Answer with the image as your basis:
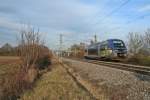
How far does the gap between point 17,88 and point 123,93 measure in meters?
7.85

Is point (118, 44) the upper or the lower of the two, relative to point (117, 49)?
upper

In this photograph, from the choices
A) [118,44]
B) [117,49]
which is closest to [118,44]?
[118,44]

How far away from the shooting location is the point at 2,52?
109375 mm

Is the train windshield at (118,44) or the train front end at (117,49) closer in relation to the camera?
the train front end at (117,49)

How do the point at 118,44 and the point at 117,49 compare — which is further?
the point at 118,44

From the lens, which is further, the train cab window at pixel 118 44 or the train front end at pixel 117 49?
the train cab window at pixel 118 44

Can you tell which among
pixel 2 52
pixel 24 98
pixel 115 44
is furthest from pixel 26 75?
pixel 2 52

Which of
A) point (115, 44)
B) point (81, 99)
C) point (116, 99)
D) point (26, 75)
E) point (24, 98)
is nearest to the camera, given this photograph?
point (116, 99)

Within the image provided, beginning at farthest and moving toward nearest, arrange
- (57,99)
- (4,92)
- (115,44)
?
1. (115,44)
2. (4,92)
3. (57,99)

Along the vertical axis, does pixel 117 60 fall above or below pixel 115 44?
below

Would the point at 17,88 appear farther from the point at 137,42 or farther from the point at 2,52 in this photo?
the point at 2,52

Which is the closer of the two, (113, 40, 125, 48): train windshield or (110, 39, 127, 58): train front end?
(110, 39, 127, 58): train front end

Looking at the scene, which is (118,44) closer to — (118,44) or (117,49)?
(118,44)

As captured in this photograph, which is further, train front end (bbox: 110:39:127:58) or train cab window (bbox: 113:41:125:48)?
train cab window (bbox: 113:41:125:48)
